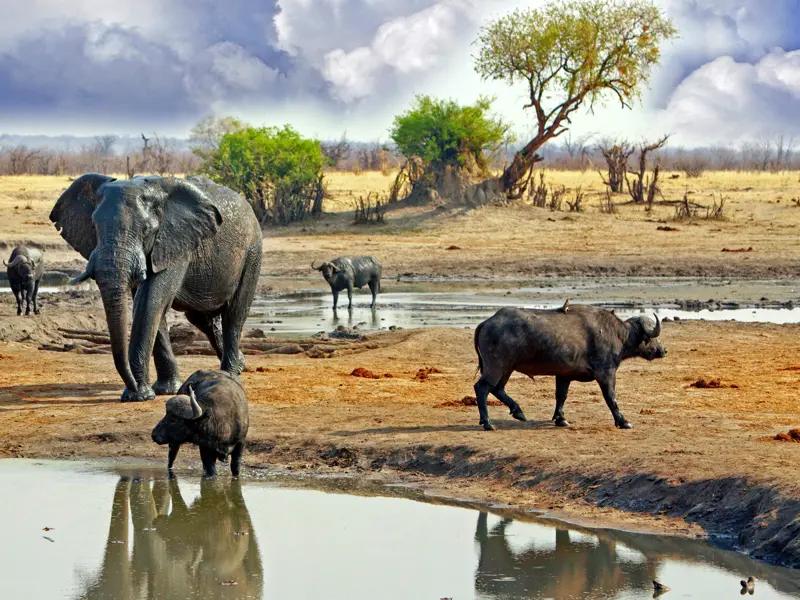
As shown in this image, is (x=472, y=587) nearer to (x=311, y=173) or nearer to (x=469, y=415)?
(x=469, y=415)

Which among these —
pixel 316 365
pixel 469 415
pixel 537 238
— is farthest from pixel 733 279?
pixel 469 415

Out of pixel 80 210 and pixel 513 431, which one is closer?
pixel 513 431

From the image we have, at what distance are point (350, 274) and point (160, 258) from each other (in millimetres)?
12072

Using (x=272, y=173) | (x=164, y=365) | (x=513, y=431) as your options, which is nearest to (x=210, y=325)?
(x=164, y=365)

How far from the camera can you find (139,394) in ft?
42.2

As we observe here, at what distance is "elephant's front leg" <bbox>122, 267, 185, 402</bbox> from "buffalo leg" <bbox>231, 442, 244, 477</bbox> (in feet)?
8.80

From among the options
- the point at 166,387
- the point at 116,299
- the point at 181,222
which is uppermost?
the point at 181,222

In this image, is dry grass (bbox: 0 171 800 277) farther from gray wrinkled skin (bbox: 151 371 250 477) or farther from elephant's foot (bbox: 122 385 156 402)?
gray wrinkled skin (bbox: 151 371 250 477)

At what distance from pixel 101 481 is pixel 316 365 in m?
5.66

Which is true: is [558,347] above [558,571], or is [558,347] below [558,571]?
above

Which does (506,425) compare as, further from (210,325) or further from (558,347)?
(210,325)

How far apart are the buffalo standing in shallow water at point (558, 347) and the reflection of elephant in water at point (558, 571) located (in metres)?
2.40

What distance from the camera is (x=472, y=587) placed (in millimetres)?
7766

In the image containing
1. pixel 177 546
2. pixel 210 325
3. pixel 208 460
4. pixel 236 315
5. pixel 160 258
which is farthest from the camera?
pixel 210 325
